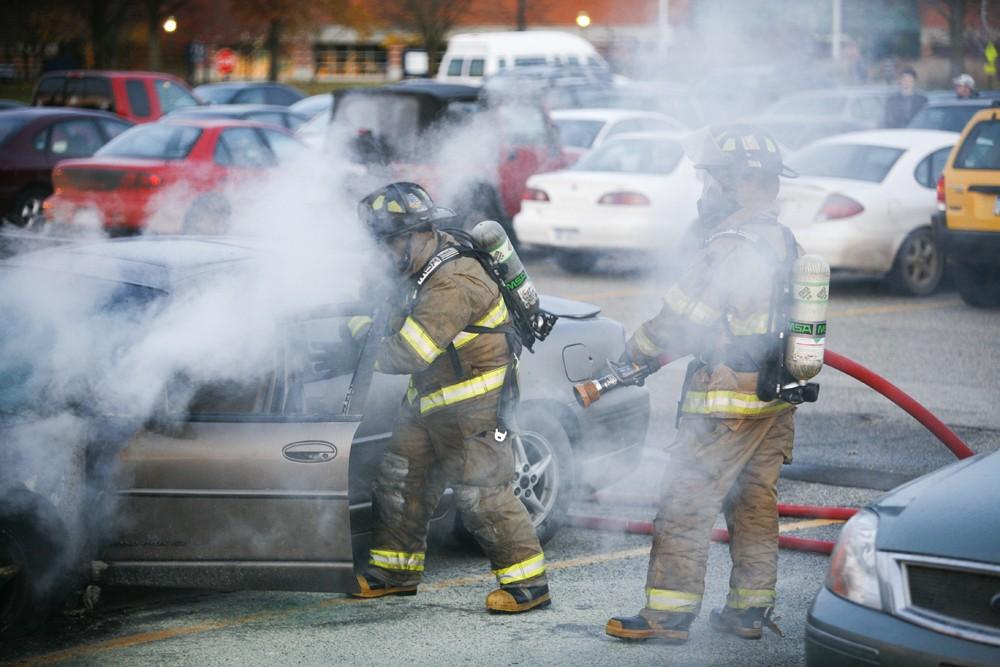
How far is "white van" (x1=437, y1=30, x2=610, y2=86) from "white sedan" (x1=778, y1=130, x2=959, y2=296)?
1328 cm

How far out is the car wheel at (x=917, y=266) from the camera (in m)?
13.7

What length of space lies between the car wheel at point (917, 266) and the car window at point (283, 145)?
6383mm

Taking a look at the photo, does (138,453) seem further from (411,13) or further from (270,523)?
(411,13)

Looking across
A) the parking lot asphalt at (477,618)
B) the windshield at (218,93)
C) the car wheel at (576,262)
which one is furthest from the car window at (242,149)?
the windshield at (218,93)

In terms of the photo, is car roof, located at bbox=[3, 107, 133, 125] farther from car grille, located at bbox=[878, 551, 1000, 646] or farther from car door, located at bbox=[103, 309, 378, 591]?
car grille, located at bbox=[878, 551, 1000, 646]

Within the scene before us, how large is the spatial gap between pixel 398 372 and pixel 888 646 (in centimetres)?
206

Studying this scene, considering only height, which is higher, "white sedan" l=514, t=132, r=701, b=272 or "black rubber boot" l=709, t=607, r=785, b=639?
"white sedan" l=514, t=132, r=701, b=272

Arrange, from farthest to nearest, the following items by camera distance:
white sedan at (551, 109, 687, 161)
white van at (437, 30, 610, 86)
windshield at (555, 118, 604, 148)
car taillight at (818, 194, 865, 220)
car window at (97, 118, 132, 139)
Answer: white van at (437, 30, 610, 86), windshield at (555, 118, 604, 148), white sedan at (551, 109, 687, 161), car window at (97, 118, 132, 139), car taillight at (818, 194, 865, 220)

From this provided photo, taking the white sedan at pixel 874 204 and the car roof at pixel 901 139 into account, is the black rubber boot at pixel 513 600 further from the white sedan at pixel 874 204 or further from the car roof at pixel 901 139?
the car roof at pixel 901 139

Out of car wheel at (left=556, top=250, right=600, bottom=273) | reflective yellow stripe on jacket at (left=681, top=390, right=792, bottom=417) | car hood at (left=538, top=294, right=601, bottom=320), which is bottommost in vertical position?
car wheel at (left=556, top=250, right=600, bottom=273)

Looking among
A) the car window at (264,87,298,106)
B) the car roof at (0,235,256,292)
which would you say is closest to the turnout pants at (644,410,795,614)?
the car roof at (0,235,256,292)

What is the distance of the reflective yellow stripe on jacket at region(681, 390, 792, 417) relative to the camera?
17.0 ft

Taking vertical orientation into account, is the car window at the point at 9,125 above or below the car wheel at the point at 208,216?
above

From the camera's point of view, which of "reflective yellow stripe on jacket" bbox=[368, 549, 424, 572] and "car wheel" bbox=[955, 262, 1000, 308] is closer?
"reflective yellow stripe on jacket" bbox=[368, 549, 424, 572]
